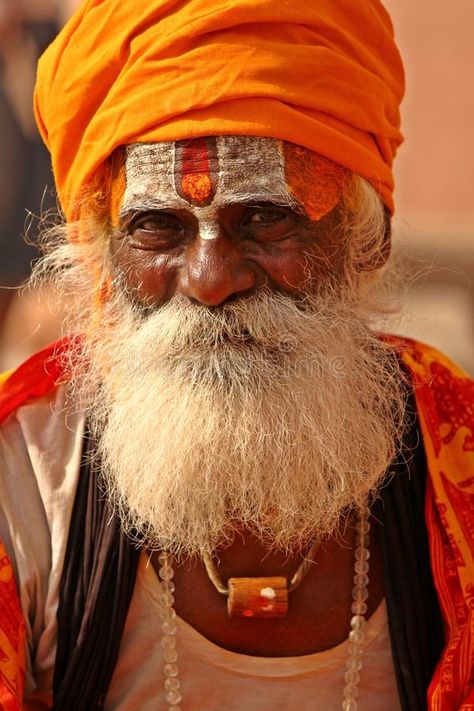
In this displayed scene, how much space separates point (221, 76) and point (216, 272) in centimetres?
44

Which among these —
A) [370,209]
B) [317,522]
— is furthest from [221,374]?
[370,209]

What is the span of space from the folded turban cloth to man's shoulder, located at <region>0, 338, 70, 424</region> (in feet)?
1.49

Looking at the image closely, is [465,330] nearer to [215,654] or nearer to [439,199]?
[439,199]

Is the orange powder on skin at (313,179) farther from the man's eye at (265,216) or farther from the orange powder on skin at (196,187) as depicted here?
the orange powder on skin at (196,187)

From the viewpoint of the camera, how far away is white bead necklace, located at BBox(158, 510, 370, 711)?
267 centimetres

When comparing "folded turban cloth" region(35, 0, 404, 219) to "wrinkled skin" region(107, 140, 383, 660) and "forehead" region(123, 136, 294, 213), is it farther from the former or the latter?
"wrinkled skin" region(107, 140, 383, 660)

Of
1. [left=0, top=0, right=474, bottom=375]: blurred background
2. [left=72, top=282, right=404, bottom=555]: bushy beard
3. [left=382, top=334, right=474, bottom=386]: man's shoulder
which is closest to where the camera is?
[left=72, top=282, right=404, bottom=555]: bushy beard

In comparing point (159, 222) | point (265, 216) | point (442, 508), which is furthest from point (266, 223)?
point (442, 508)

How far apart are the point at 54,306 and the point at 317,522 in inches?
39.9

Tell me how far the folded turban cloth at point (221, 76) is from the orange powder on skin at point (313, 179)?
0.11ft

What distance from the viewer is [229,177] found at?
2637mm

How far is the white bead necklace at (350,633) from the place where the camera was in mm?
2668

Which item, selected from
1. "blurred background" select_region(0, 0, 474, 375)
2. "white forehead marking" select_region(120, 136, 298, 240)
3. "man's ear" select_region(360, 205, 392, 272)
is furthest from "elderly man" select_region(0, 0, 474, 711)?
"blurred background" select_region(0, 0, 474, 375)

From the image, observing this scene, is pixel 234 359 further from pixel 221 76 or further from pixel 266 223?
pixel 221 76
